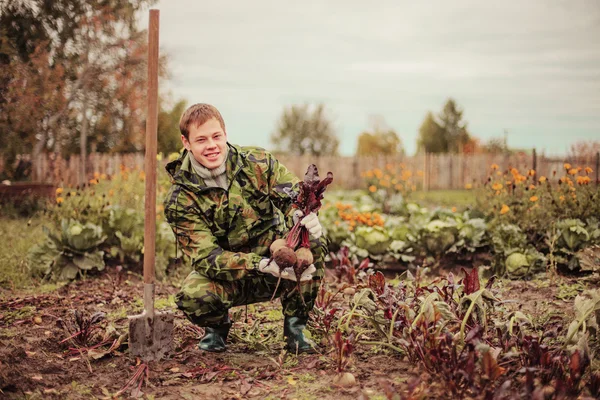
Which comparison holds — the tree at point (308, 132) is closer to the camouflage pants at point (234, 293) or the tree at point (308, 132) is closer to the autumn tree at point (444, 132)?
the autumn tree at point (444, 132)

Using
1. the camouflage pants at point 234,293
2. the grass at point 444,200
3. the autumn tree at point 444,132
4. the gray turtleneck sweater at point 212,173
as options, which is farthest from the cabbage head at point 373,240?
the autumn tree at point 444,132

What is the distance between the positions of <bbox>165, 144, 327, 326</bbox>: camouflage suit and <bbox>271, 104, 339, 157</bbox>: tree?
3125cm

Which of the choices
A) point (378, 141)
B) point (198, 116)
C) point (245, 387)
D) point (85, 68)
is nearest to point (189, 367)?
point (245, 387)

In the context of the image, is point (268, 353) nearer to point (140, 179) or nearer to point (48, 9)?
point (140, 179)

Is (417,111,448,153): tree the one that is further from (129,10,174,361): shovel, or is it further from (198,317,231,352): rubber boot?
(129,10,174,361): shovel

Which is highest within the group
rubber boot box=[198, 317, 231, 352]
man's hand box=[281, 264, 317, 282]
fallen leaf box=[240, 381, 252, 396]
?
man's hand box=[281, 264, 317, 282]

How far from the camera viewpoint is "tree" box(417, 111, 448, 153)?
3431cm

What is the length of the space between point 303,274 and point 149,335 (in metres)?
0.88

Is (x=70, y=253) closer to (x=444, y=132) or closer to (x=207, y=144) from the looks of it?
(x=207, y=144)

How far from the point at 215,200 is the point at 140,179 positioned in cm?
518

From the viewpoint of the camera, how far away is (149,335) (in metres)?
2.99

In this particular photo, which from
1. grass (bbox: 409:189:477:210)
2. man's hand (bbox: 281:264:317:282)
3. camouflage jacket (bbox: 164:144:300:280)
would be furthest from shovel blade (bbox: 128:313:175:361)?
grass (bbox: 409:189:477:210)

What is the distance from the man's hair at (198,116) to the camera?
306 centimetres

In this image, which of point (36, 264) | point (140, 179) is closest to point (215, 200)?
point (36, 264)
